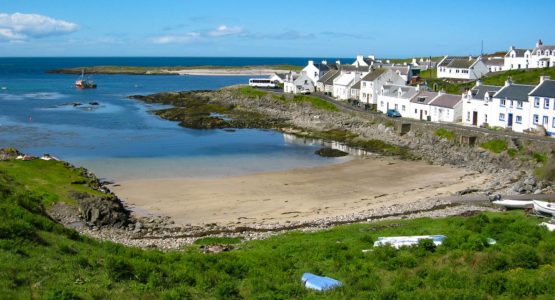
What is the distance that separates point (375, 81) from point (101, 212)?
46.9 metres

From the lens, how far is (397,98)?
190 ft

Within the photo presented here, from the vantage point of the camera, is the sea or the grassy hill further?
the sea

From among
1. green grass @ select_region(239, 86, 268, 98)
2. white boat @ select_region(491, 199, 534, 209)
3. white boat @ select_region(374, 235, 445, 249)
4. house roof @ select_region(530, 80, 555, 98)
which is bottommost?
white boat @ select_region(491, 199, 534, 209)

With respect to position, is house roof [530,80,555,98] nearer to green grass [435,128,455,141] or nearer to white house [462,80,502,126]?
white house [462,80,502,126]

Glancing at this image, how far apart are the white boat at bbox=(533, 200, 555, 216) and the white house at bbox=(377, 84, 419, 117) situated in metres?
32.7

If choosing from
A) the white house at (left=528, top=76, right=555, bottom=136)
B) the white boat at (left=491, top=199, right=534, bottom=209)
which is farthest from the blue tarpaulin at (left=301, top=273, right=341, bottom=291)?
the white house at (left=528, top=76, right=555, bottom=136)

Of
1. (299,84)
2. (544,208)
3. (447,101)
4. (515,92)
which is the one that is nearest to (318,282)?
(544,208)

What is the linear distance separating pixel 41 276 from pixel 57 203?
15470 millimetres

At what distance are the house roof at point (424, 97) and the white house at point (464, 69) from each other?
2507 cm

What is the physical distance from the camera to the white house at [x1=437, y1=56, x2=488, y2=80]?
76.8 metres

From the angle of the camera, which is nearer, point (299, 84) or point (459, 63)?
point (459, 63)

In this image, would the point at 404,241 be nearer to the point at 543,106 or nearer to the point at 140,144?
the point at 543,106

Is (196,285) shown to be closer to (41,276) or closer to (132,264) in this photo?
(132,264)

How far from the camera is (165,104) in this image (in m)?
86.4
